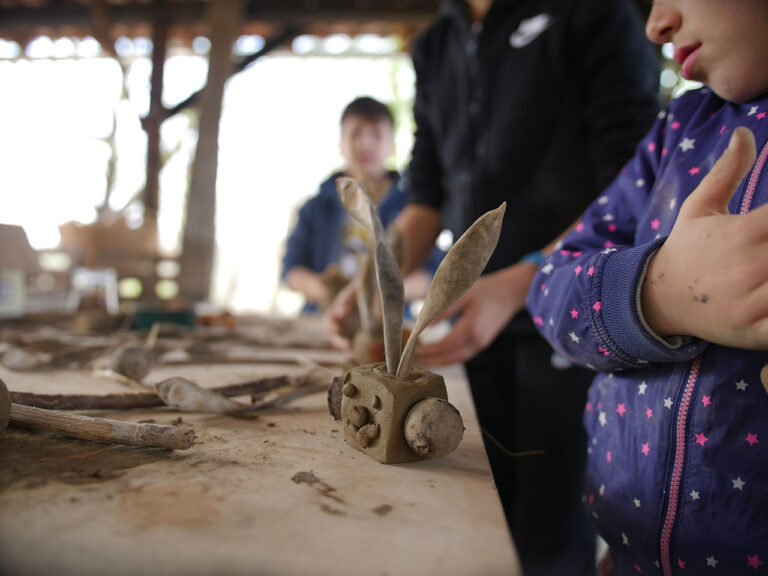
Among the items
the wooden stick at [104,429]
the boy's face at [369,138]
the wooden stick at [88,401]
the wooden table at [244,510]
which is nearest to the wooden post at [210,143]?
the boy's face at [369,138]

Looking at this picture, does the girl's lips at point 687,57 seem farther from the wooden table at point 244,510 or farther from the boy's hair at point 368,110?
the boy's hair at point 368,110

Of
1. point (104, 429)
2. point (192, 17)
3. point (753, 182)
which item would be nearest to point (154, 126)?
point (192, 17)

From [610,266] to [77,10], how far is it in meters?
5.04

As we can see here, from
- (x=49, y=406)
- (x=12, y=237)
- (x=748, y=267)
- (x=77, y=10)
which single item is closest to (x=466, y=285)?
(x=748, y=267)

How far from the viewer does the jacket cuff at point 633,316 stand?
0.53 m

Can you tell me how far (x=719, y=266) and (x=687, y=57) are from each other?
0.28 metres

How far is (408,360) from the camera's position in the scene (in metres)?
0.58

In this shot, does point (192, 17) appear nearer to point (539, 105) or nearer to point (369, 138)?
point (369, 138)

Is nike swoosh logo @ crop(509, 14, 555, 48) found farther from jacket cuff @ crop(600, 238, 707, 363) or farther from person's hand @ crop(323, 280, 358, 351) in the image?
jacket cuff @ crop(600, 238, 707, 363)

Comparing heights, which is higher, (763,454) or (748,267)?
(748,267)

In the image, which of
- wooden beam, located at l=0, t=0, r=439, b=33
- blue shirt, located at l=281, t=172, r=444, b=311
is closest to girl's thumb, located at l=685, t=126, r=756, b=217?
blue shirt, located at l=281, t=172, r=444, b=311

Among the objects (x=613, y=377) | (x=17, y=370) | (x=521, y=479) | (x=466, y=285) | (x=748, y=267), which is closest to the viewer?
(x=748, y=267)

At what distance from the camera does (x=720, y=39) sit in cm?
54

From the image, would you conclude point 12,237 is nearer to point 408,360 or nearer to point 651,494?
point 408,360
